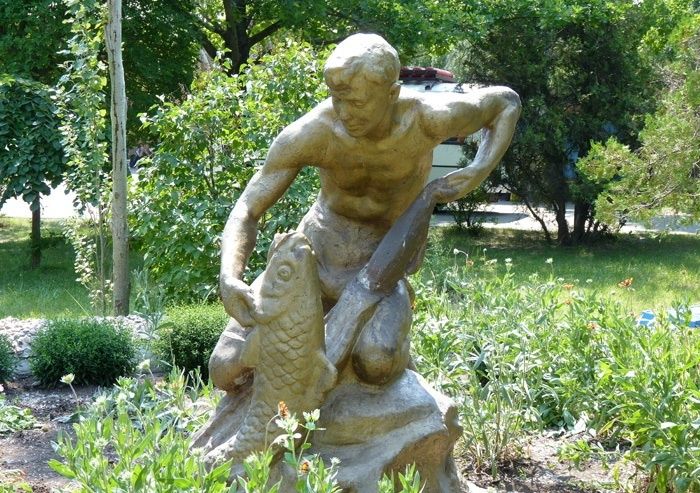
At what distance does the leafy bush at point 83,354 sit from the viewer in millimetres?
6602

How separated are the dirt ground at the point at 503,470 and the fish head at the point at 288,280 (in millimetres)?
1242

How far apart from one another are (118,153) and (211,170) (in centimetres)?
75

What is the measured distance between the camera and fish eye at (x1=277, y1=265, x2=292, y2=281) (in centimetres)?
345

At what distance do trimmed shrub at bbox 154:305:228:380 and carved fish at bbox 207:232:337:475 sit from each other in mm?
3084

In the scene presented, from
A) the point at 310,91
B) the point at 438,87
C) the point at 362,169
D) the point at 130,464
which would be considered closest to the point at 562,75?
the point at 438,87

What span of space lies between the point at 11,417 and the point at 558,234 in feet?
35.8

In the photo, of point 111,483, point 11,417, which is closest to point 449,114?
point 111,483

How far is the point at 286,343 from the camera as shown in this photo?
3471mm

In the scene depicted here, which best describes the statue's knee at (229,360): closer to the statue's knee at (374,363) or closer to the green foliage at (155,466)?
the statue's knee at (374,363)

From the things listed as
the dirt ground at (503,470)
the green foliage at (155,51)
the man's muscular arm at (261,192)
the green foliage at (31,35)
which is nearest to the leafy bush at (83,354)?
the dirt ground at (503,470)

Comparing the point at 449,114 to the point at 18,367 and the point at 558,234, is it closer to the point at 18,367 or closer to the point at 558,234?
the point at 18,367

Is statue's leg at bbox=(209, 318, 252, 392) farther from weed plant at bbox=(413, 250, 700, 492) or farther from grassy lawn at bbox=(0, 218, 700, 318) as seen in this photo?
grassy lawn at bbox=(0, 218, 700, 318)

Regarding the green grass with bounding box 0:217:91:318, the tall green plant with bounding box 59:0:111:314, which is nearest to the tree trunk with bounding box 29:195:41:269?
the green grass with bounding box 0:217:91:318

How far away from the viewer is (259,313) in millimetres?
3475
